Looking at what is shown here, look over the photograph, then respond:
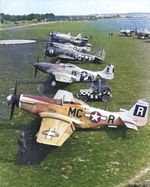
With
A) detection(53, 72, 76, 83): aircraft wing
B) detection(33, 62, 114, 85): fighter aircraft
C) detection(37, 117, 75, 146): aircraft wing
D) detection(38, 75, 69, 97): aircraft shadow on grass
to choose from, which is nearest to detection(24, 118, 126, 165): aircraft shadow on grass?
detection(37, 117, 75, 146): aircraft wing

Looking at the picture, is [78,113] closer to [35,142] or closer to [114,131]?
[114,131]

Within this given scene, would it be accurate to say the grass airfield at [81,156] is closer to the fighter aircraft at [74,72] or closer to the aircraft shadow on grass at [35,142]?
the aircraft shadow on grass at [35,142]

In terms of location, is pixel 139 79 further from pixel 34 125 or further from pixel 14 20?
pixel 14 20

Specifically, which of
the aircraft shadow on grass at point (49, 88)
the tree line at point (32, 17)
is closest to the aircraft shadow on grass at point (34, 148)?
the aircraft shadow on grass at point (49, 88)

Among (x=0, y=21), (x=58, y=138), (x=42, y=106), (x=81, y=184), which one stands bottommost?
(x=81, y=184)

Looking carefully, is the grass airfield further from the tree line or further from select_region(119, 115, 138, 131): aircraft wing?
the tree line

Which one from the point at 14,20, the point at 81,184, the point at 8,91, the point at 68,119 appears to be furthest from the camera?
the point at 14,20

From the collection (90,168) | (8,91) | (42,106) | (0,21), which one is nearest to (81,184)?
(90,168)

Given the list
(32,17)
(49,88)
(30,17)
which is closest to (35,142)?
(49,88)
